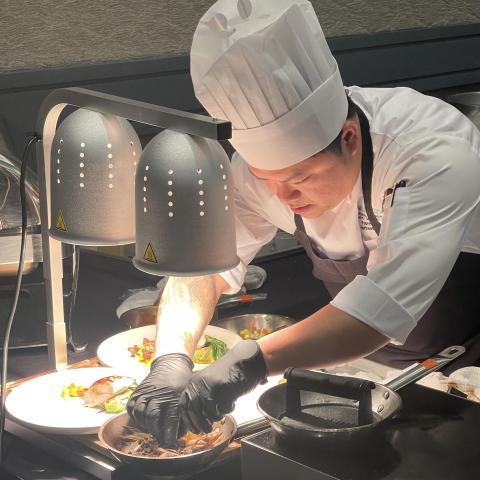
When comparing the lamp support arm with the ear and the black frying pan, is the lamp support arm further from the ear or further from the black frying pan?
the ear

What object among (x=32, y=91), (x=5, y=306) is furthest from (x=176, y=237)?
(x=32, y=91)

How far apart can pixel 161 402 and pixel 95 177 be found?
44 cm

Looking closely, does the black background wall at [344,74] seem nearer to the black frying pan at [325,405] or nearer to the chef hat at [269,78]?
the chef hat at [269,78]

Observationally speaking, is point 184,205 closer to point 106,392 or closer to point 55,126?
point 55,126

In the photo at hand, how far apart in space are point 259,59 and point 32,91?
126cm

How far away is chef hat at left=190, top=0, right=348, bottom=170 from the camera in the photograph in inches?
68.7

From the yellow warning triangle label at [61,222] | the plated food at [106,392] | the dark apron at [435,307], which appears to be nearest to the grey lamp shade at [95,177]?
the yellow warning triangle label at [61,222]

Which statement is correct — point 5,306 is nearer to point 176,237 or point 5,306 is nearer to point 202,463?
point 202,463

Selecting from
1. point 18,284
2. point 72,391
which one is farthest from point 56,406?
point 18,284

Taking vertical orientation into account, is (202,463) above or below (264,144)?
below

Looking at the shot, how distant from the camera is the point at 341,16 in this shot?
12.2 feet

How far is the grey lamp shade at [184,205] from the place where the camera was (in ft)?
4.31

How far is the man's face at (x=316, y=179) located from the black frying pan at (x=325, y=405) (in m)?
0.55

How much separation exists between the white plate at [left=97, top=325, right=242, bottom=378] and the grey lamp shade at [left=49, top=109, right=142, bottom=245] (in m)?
0.60
